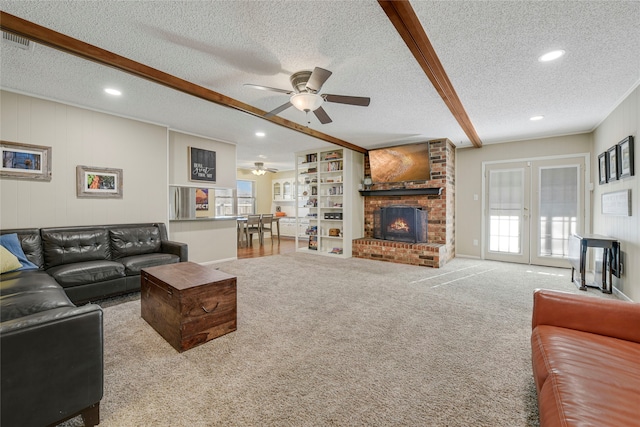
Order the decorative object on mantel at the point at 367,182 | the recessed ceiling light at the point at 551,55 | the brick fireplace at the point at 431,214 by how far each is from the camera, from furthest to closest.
Result: the decorative object on mantel at the point at 367,182, the brick fireplace at the point at 431,214, the recessed ceiling light at the point at 551,55

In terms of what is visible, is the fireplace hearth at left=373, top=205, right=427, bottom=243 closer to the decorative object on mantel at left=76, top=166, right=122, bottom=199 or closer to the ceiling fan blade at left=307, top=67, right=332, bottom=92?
the ceiling fan blade at left=307, top=67, right=332, bottom=92

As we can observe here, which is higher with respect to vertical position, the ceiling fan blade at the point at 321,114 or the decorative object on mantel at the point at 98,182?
the ceiling fan blade at the point at 321,114

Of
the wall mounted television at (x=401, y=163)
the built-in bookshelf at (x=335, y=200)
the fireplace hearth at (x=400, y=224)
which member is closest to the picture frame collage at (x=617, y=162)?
the wall mounted television at (x=401, y=163)

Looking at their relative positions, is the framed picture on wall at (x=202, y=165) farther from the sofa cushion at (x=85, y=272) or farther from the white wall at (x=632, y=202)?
the white wall at (x=632, y=202)

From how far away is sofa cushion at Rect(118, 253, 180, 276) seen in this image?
3.12m

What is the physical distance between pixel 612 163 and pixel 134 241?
642cm

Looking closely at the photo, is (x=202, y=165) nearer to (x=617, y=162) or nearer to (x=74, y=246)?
(x=74, y=246)

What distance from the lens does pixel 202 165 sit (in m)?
5.00

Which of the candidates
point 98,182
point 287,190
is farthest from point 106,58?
point 287,190

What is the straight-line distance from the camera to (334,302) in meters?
3.07

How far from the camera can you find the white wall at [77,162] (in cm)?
308

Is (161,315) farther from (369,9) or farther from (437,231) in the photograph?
(437,231)

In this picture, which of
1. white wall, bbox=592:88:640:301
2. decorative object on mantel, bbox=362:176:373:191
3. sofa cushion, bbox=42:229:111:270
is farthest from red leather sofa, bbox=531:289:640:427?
decorative object on mantel, bbox=362:176:373:191

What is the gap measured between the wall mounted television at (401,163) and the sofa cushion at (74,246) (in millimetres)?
4870
